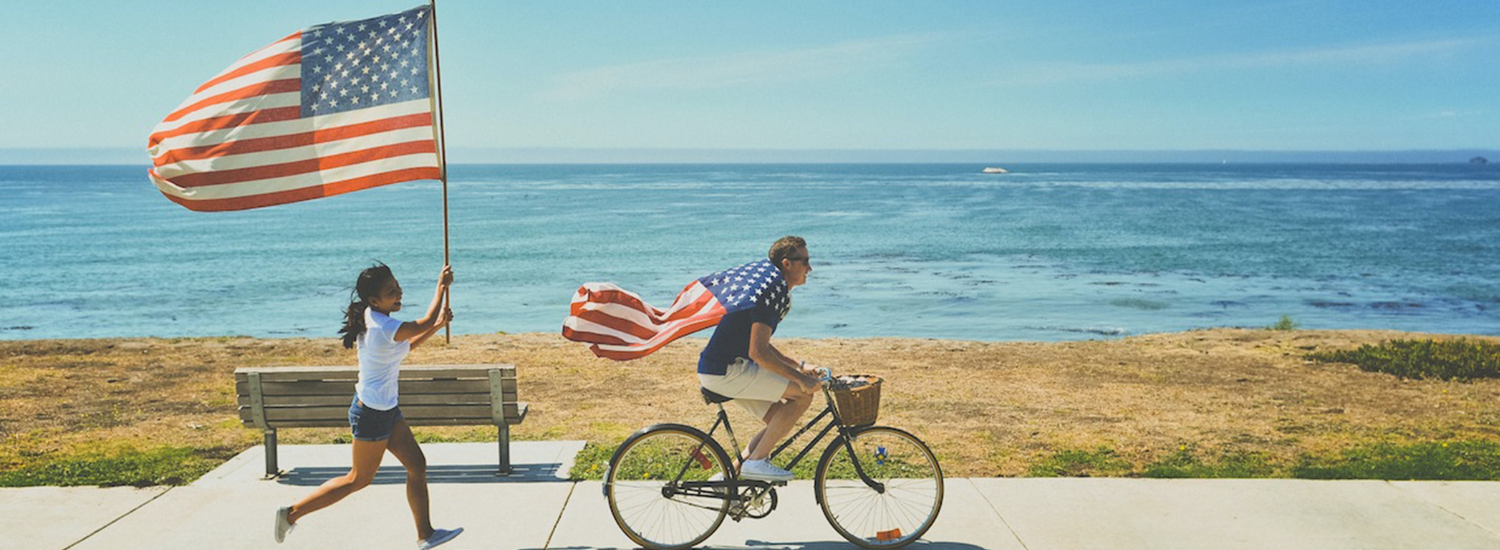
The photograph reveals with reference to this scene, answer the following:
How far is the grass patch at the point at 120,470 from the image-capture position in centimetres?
725

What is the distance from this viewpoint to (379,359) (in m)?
5.30

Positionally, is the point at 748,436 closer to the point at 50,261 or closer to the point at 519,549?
the point at 519,549

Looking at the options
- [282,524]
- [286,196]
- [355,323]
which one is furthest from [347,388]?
[355,323]

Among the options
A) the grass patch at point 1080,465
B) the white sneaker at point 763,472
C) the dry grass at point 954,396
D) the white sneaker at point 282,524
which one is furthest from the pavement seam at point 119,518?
the grass patch at point 1080,465

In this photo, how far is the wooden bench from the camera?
7098 millimetres

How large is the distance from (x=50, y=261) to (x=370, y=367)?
51.9 metres

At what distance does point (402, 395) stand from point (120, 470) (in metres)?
2.20

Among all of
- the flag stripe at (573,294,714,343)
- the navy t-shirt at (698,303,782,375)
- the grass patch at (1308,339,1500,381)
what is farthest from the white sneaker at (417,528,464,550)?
the grass patch at (1308,339,1500,381)

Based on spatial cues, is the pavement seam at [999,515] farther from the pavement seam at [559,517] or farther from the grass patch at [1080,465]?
the pavement seam at [559,517]

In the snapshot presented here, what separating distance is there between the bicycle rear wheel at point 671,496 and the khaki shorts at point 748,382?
0.28m

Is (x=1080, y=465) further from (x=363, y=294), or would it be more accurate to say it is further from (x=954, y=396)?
(x=363, y=294)

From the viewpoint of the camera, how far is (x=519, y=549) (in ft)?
19.0

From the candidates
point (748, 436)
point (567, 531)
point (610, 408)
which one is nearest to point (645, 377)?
point (610, 408)

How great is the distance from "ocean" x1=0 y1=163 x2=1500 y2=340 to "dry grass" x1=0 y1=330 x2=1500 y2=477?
30.9 ft
